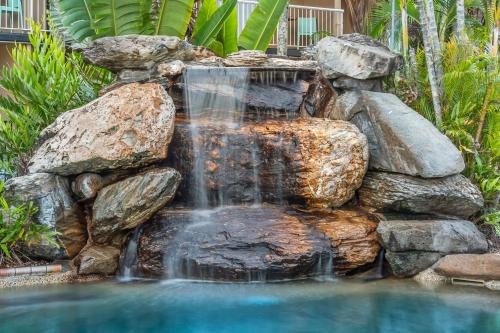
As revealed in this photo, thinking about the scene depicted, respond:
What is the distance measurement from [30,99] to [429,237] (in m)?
6.44

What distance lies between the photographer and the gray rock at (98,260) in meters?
6.96

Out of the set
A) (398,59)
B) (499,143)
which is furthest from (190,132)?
(499,143)

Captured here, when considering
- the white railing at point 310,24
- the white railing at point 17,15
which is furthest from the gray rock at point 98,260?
the white railing at point 310,24

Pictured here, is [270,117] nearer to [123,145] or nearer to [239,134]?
[239,134]

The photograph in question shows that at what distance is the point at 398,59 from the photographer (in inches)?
366

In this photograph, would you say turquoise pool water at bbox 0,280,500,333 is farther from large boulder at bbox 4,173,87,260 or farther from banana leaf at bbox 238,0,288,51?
banana leaf at bbox 238,0,288,51

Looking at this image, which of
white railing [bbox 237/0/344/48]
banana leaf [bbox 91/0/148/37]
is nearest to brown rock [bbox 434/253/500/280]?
banana leaf [bbox 91/0/148/37]

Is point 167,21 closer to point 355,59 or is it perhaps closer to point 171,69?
point 171,69

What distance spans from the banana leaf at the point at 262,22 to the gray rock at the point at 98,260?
222 inches

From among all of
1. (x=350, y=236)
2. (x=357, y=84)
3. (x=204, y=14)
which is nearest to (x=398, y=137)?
(x=357, y=84)

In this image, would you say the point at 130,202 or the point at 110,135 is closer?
the point at 130,202

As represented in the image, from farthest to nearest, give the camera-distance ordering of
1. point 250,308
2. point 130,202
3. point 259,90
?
point 259,90 → point 130,202 → point 250,308

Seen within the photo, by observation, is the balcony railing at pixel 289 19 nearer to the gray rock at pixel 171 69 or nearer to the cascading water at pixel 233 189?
the gray rock at pixel 171 69

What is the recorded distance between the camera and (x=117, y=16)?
378 inches
